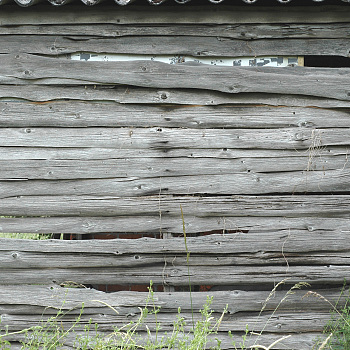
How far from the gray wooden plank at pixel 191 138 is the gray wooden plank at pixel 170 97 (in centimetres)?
23

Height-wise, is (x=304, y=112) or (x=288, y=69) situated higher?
(x=288, y=69)

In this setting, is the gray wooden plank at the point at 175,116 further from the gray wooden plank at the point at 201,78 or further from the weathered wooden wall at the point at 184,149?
the gray wooden plank at the point at 201,78

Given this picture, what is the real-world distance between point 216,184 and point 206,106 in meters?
0.67

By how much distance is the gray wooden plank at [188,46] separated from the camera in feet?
11.5

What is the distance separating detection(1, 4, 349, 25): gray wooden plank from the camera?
3.46 m

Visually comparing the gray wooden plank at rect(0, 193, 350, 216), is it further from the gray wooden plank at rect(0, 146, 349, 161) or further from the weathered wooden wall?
the gray wooden plank at rect(0, 146, 349, 161)

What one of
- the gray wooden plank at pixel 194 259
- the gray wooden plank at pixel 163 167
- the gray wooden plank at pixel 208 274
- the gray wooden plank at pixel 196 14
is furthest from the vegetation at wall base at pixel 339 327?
the gray wooden plank at pixel 196 14

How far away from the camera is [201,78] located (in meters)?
3.47

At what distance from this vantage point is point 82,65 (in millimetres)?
3486

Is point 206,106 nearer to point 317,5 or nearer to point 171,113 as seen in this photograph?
point 171,113

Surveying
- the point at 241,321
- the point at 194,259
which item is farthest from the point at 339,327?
the point at 194,259

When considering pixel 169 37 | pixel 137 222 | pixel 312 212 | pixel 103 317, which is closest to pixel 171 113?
pixel 169 37

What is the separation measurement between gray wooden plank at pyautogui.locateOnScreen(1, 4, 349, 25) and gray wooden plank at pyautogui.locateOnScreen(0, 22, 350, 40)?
3cm

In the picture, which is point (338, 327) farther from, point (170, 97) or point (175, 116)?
point (170, 97)
